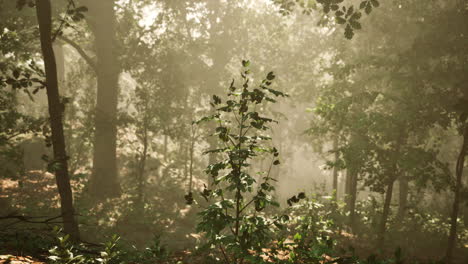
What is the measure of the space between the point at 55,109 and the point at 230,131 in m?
6.45

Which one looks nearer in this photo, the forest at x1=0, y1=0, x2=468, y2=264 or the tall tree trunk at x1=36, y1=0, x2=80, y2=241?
the forest at x1=0, y1=0, x2=468, y2=264

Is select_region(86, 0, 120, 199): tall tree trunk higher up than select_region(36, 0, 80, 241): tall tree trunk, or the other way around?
select_region(86, 0, 120, 199): tall tree trunk

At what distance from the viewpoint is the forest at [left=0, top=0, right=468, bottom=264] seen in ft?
12.7

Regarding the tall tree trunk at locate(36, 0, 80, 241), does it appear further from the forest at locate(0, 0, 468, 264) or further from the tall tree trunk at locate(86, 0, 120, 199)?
the tall tree trunk at locate(86, 0, 120, 199)

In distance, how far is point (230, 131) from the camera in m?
10.9

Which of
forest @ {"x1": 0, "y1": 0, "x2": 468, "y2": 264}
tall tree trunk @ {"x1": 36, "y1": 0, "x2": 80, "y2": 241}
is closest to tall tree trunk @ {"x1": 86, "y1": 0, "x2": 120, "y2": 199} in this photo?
forest @ {"x1": 0, "y1": 0, "x2": 468, "y2": 264}

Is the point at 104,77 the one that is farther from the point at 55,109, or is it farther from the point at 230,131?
the point at 55,109

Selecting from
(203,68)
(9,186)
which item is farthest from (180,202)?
(203,68)

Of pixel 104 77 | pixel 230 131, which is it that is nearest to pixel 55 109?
pixel 230 131

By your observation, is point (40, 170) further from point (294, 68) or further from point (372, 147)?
point (294, 68)

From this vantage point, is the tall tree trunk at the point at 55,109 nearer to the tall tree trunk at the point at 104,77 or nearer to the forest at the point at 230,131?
the forest at the point at 230,131

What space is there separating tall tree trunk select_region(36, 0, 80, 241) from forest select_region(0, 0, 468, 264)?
23mm

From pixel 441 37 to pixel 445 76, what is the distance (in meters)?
1.02

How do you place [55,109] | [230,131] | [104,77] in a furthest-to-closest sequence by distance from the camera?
[104,77]
[230,131]
[55,109]
